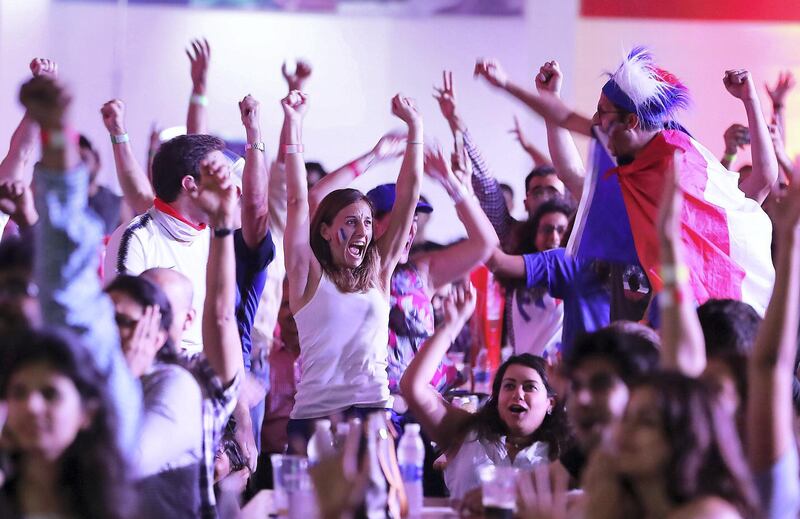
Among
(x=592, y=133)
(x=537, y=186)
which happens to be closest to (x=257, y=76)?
(x=537, y=186)

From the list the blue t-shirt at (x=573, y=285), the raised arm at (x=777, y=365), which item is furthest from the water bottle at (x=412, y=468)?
the blue t-shirt at (x=573, y=285)

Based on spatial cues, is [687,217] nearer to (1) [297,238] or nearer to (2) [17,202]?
(1) [297,238]

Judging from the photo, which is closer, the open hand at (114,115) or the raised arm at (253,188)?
the raised arm at (253,188)

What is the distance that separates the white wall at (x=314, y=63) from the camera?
646 centimetres

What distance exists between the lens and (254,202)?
3.17 m

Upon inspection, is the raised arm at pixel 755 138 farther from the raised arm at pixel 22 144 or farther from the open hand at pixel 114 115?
the raised arm at pixel 22 144

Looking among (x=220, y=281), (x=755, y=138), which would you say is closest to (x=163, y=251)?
(x=220, y=281)

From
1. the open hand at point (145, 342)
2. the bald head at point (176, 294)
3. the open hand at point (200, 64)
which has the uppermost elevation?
the open hand at point (200, 64)

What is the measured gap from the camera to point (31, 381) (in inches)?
74.9

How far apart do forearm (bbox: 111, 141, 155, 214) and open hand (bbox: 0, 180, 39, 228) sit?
47 cm

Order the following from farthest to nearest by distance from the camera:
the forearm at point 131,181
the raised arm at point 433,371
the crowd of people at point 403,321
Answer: the forearm at point 131,181
the raised arm at point 433,371
the crowd of people at point 403,321

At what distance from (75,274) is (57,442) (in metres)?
0.29

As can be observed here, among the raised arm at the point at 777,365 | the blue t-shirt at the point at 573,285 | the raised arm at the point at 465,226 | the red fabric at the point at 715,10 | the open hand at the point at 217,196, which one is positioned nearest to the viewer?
the raised arm at the point at 777,365

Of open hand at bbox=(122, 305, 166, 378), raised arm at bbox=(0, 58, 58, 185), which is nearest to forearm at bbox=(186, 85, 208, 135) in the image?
raised arm at bbox=(0, 58, 58, 185)
